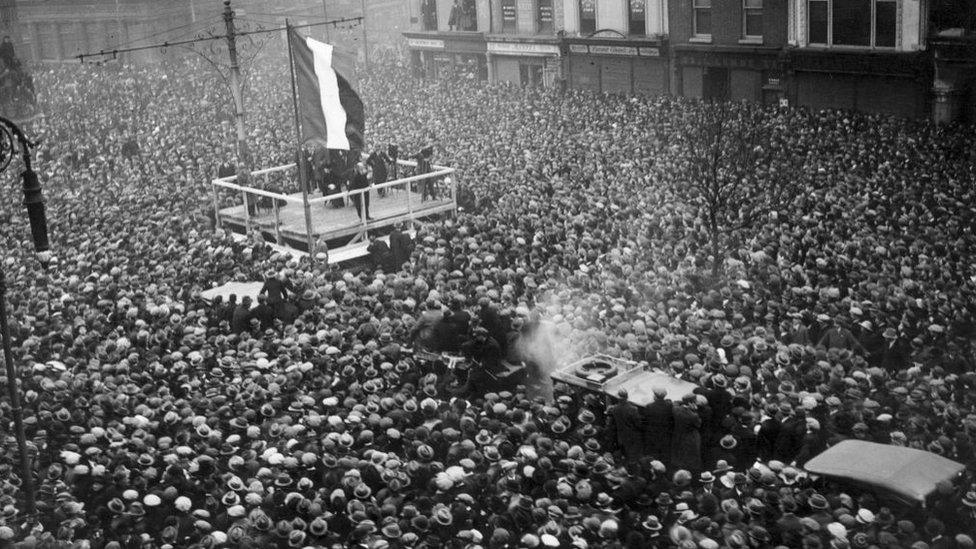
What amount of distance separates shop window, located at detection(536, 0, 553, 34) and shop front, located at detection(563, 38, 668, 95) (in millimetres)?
2693

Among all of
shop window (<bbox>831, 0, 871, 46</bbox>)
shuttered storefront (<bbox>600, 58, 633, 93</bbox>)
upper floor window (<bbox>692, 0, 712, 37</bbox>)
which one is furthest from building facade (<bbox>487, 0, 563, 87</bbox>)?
shop window (<bbox>831, 0, 871, 46</bbox>)

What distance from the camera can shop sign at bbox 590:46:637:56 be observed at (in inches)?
1706

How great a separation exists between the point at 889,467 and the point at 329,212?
1837 cm

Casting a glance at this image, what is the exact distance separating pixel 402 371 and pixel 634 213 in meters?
9.20

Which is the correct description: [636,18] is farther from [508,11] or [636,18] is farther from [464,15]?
[464,15]

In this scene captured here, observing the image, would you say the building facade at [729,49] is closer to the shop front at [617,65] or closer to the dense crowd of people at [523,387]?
the shop front at [617,65]

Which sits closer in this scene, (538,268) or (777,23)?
(538,268)

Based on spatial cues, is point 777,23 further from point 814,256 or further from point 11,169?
point 11,169

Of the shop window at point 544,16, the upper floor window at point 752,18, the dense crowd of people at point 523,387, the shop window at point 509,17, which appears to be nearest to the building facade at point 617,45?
the shop window at point 544,16

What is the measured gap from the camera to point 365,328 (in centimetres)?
1623

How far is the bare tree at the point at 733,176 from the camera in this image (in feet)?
69.6

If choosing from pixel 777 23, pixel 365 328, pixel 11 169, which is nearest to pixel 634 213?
pixel 365 328

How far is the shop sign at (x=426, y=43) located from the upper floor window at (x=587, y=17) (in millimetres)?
11500

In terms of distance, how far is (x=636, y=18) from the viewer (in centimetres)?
4388
